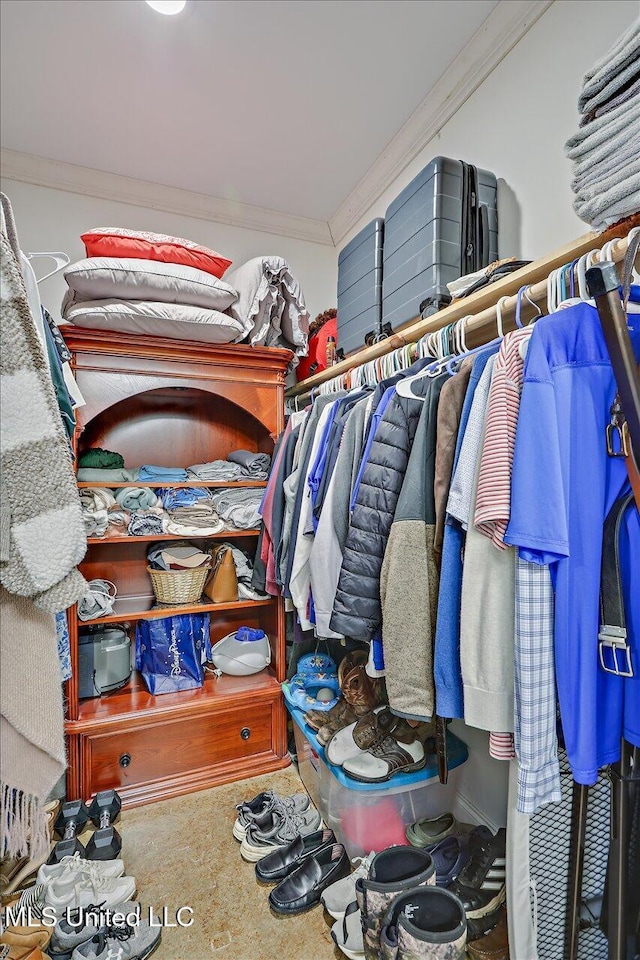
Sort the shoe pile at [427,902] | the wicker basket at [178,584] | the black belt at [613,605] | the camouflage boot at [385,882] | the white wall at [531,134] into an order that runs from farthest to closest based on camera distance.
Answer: the wicker basket at [178,584], the white wall at [531,134], the camouflage boot at [385,882], the shoe pile at [427,902], the black belt at [613,605]

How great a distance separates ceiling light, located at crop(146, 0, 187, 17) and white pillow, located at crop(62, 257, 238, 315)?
2.49 feet

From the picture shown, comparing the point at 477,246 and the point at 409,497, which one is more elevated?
the point at 477,246

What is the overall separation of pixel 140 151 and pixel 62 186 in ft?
1.42

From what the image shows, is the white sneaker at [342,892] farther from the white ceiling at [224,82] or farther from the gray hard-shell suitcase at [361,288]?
the white ceiling at [224,82]

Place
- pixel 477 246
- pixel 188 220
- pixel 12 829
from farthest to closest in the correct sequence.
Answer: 1. pixel 188 220
2. pixel 477 246
3. pixel 12 829

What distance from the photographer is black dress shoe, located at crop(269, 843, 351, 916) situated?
4.49 feet

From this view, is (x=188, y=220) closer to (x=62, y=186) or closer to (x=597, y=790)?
(x=62, y=186)

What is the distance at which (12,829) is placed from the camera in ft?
2.46

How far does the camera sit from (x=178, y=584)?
2066 millimetres

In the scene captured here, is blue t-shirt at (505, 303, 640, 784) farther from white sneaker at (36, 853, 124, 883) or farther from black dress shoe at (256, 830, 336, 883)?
white sneaker at (36, 853, 124, 883)

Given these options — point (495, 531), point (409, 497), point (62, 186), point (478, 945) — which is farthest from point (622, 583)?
point (62, 186)

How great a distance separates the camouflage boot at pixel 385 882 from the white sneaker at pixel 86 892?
687 mm

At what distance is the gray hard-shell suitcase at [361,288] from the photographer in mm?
Answer: 1824

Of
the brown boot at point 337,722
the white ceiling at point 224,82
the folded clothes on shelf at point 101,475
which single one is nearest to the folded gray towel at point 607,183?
the white ceiling at point 224,82
